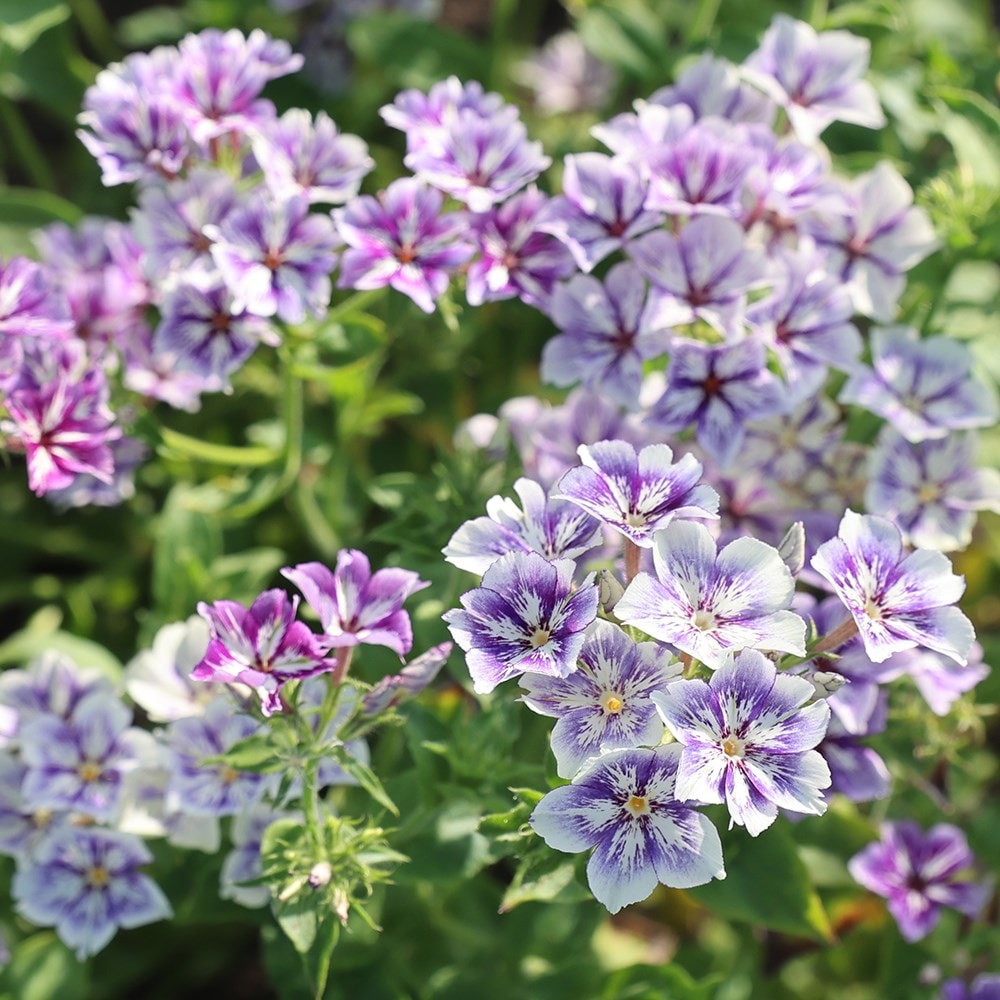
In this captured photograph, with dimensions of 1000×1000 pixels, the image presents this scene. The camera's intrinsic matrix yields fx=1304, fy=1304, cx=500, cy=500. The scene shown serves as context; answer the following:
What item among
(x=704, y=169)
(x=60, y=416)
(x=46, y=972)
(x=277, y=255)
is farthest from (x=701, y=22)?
(x=46, y=972)

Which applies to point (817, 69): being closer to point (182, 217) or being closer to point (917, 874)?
point (182, 217)

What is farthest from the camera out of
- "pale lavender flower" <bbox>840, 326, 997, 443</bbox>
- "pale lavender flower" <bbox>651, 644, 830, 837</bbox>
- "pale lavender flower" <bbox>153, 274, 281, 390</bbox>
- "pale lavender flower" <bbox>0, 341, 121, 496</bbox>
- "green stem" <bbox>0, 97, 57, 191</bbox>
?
"green stem" <bbox>0, 97, 57, 191</bbox>

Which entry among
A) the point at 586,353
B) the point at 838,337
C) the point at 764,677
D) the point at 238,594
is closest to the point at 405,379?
the point at 238,594

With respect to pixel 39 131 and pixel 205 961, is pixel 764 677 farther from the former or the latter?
pixel 39 131

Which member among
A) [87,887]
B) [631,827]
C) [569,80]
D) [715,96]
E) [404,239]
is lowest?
[87,887]

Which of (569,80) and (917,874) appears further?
(569,80)

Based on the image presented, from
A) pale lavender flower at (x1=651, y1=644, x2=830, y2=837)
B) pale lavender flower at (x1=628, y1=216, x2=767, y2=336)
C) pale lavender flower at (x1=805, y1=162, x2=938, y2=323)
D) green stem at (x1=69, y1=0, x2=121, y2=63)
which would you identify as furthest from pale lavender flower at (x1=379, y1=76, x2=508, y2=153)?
green stem at (x1=69, y1=0, x2=121, y2=63)

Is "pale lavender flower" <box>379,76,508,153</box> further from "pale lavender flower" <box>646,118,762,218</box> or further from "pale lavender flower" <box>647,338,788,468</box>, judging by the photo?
"pale lavender flower" <box>647,338,788,468</box>
